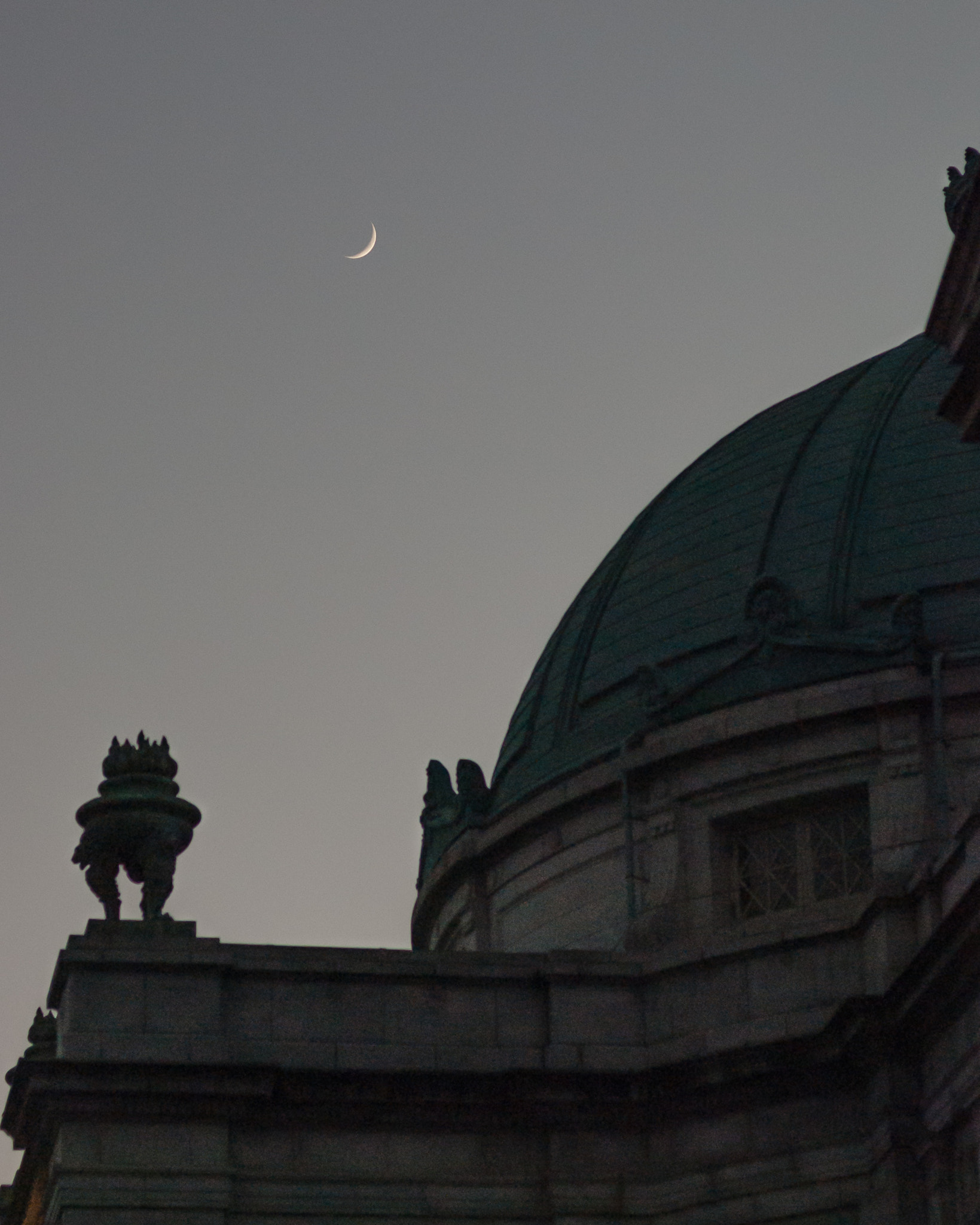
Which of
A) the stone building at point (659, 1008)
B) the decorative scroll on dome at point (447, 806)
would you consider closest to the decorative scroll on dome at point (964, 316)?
the stone building at point (659, 1008)

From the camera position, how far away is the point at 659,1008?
3431 cm

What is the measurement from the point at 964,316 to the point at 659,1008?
43.3ft

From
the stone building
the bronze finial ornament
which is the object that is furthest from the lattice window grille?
the bronze finial ornament

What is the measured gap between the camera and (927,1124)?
103 feet

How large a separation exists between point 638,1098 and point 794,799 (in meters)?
6.33

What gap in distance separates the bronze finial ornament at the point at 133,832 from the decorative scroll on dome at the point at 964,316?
13.7 m

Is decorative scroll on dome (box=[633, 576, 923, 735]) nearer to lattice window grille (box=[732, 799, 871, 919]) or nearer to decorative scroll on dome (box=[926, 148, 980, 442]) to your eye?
lattice window grille (box=[732, 799, 871, 919])

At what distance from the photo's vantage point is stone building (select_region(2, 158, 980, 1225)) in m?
32.2

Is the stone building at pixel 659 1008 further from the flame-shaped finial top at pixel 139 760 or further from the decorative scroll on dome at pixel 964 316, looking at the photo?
the decorative scroll on dome at pixel 964 316

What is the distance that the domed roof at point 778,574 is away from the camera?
1599 inches

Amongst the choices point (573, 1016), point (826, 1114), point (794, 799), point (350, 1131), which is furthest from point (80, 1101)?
point (794, 799)

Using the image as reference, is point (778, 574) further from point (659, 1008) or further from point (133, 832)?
point (133, 832)

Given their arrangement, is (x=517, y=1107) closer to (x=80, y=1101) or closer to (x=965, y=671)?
(x=80, y=1101)

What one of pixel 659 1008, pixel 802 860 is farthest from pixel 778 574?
pixel 659 1008
